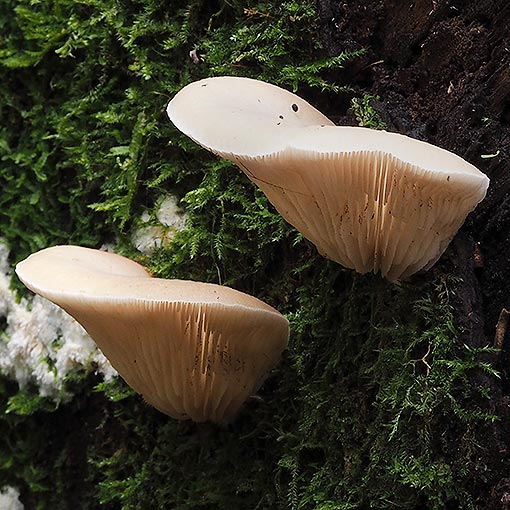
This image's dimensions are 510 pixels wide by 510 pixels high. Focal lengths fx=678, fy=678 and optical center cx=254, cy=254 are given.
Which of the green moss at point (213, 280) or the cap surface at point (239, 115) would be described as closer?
the cap surface at point (239, 115)

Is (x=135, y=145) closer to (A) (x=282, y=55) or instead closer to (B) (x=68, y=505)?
(A) (x=282, y=55)

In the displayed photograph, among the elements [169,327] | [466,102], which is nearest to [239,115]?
[169,327]

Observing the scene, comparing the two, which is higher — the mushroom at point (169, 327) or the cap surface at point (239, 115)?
the cap surface at point (239, 115)

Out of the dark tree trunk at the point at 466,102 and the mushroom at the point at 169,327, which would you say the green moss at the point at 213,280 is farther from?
the mushroom at the point at 169,327

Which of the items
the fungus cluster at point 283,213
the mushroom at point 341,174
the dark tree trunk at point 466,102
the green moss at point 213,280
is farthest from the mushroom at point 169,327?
the dark tree trunk at point 466,102

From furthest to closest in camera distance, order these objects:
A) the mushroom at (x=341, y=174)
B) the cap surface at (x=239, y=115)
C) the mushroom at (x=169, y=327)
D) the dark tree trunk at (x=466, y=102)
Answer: the dark tree trunk at (x=466, y=102) < the mushroom at (x=169, y=327) < the cap surface at (x=239, y=115) < the mushroom at (x=341, y=174)

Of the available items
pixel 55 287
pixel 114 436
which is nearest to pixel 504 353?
pixel 55 287

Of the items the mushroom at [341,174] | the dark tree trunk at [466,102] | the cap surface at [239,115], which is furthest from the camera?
the dark tree trunk at [466,102]

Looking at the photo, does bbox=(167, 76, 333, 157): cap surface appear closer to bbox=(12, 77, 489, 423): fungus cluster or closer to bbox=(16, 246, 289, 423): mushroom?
bbox=(12, 77, 489, 423): fungus cluster
